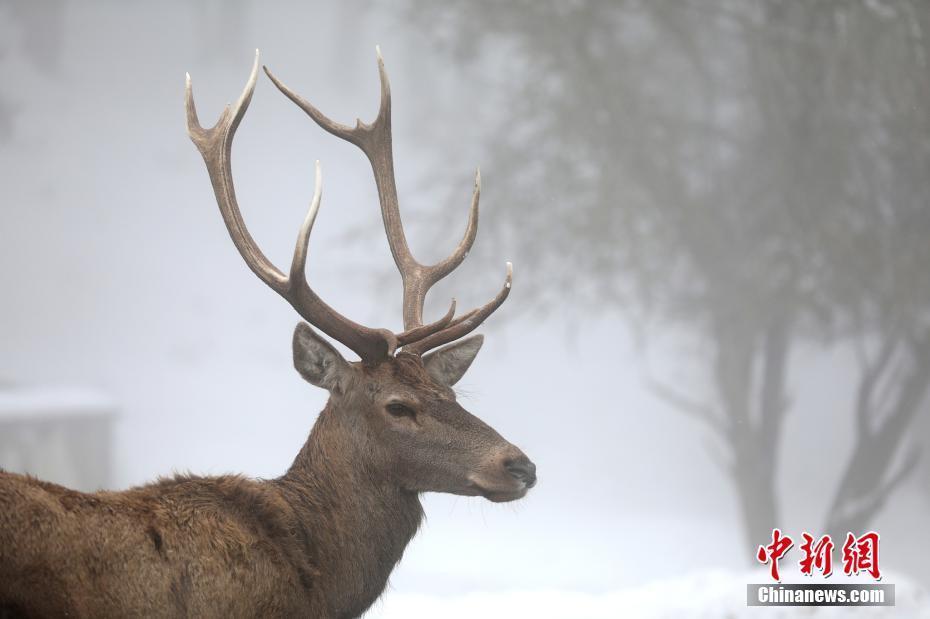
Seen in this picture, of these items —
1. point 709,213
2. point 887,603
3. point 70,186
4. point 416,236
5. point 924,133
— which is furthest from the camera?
point 70,186

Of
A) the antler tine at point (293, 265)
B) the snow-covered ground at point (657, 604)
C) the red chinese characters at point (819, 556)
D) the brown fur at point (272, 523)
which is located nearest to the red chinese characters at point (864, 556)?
the red chinese characters at point (819, 556)

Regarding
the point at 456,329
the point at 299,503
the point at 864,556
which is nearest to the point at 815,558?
the point at 864,556

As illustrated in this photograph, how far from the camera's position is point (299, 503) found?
3076mm

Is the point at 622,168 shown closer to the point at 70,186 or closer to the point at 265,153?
the point at 265,153

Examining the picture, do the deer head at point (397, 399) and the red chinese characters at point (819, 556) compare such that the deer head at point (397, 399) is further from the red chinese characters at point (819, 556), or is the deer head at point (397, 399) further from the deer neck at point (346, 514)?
the red chinese characters at point (819, 556)

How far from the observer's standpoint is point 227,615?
8.81 ft

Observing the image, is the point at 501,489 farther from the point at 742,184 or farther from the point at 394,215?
the point at 742,184

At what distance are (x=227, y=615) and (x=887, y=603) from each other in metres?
3.44

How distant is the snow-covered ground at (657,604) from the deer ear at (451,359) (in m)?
2.12

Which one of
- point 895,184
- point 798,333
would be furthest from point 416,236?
point 895,184

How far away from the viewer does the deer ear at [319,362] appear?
121 inches

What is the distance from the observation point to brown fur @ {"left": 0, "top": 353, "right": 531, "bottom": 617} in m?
2.49

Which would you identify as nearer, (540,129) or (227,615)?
(227,615)

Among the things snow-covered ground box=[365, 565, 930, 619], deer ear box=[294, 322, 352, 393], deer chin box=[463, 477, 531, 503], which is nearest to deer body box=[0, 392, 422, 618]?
deer ear box=[294, 322, 352, 393]
